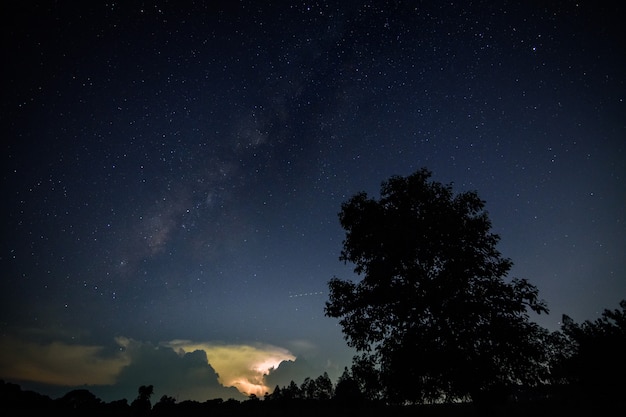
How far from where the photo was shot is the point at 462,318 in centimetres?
996

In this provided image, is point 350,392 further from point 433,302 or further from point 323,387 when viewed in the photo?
point 323,387

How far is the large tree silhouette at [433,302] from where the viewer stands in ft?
32.1

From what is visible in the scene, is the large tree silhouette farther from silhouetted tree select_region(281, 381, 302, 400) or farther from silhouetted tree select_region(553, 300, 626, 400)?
silhouetted tree select_region(281, 381, 302, 400)

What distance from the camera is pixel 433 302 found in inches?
413

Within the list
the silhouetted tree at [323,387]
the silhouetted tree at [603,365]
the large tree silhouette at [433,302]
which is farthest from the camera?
the silhouetted tree at [323,387]

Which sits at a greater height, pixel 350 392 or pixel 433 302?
pixel 433 302

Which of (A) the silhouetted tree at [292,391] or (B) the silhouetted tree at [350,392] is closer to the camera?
(B) the silhouetted tree at [350,392]

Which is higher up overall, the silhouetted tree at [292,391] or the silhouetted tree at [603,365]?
the silhouetted tree at [603,365]

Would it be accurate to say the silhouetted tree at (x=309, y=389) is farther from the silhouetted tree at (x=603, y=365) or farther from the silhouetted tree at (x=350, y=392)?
the silhouetted tree at (x=603, y=365)

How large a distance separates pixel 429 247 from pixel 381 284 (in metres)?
2.51

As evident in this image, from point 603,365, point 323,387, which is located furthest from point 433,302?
point 323,387

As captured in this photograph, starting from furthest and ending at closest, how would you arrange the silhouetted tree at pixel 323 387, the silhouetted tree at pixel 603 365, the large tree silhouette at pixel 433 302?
the silhouetted tree at pixel 323 387 → the silhouetted tree at pixel 603 365 → the large tree silhouette at pixel 433 302

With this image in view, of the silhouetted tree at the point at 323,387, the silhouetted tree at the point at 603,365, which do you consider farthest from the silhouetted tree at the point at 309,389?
the silhouetted tree at the point at 603,365

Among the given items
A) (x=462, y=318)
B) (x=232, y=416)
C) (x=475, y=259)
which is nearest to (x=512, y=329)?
(x=462, y=318)
